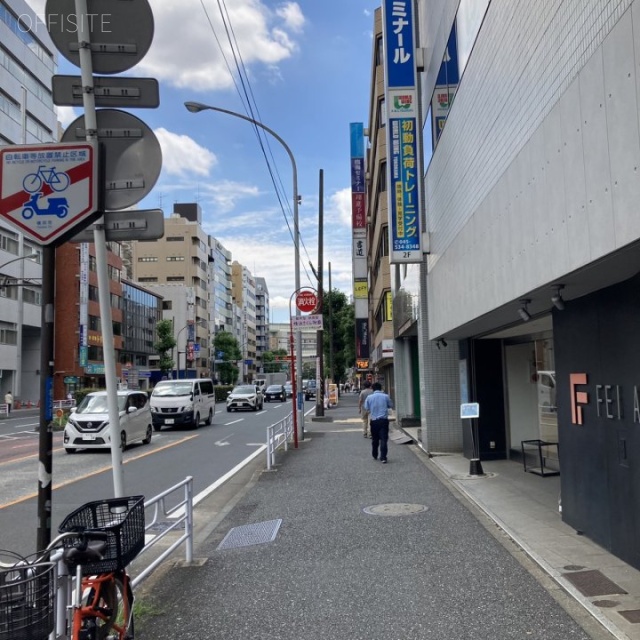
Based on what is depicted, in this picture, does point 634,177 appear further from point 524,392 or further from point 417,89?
point 417,89

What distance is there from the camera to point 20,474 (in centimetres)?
1255

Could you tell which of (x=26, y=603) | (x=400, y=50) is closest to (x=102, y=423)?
(x=400, y=50)

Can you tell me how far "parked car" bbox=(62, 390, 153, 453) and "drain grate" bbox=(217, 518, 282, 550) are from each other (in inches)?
337

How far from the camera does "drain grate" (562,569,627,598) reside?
4.90m

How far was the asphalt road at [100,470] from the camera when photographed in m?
8.67

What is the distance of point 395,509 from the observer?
325 inches

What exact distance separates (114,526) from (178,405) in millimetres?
20911

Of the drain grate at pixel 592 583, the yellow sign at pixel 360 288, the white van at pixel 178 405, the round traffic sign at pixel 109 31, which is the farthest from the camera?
the yellow sign at pixel 360 288

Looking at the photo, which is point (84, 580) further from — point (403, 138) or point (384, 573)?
point (403, 138)

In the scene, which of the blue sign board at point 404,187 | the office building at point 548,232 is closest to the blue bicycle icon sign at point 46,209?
the office building at point 548,232

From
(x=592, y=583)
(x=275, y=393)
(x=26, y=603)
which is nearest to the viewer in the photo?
(x=26, y=603)

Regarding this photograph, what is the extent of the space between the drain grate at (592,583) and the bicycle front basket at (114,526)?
3484 millimetres

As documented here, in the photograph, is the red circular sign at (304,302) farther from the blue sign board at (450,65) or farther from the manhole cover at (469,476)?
the manhole cover at (469,476)

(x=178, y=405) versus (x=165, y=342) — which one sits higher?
(x=165, y=342)
